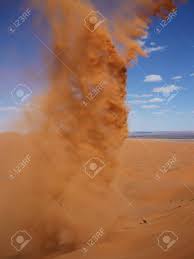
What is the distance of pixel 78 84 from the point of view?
31.9 feet

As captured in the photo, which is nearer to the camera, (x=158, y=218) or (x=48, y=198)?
(x=48, y=198)

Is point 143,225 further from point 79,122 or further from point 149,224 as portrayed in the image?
point 79,122

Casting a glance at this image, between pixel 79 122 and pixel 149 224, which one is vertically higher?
pixel 79 122

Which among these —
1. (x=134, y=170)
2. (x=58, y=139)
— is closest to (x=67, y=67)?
(x=58, y=139)

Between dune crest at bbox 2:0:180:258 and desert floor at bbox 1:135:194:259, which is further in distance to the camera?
dune crest at bbox 2:0:180:258

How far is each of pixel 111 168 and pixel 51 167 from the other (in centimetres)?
199

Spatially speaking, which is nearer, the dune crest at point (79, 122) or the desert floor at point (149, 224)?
the desert floor at point (149, 224)

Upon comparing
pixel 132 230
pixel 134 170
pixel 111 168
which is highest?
pixel 134 170

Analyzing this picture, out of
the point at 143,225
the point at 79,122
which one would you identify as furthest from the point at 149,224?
the point at 79,122

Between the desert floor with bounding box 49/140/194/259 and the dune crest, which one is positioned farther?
the dune crest

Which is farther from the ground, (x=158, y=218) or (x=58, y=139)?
(x=58, y=139)

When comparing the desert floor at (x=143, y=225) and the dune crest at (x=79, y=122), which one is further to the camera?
the dune crest at (x=79, y=122)

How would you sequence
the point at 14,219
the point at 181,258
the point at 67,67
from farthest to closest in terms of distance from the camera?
the point at 67,67 < the point at 14,219 < the point at 181,258

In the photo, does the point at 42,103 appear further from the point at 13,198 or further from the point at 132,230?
the point at 132,230
